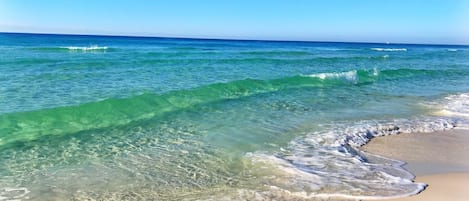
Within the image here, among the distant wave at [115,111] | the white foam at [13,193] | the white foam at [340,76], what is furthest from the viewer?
the white foam at [340,76]

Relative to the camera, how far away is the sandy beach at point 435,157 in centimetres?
511

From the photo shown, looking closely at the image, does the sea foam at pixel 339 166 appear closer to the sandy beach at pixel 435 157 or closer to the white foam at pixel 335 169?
the white foam at pixel 335 169

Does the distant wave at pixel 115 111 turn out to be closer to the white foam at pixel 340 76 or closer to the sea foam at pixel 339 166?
the white foam at pixel 340 76

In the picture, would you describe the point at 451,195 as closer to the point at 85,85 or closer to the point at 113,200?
the point at 113,200

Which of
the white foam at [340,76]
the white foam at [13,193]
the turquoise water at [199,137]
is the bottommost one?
the white foam at [13,193]

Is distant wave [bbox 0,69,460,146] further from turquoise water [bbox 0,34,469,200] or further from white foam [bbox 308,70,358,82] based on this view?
white foam [bbox 308,70,358,82]

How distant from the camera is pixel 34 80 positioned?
14445mm

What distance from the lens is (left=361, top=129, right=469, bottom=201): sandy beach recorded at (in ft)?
16.8

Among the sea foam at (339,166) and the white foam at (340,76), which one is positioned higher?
the white foam at (340,76)

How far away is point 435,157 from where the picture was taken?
268 inches

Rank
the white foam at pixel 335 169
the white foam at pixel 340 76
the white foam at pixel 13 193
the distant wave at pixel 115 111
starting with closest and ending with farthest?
the white foam at pixel 13 193, the white foam at pixel 335 169, the distant wave at pixel 115 111, the white foam at pixel 340 76

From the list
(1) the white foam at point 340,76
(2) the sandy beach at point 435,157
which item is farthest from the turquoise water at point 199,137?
(1) the white foam at point 340,76

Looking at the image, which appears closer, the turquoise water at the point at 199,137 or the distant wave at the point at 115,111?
the turquoise water at the point at 199,137

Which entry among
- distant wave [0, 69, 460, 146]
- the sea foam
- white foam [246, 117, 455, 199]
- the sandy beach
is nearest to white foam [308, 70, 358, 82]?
distant wave [0, 69, 460, 146]
